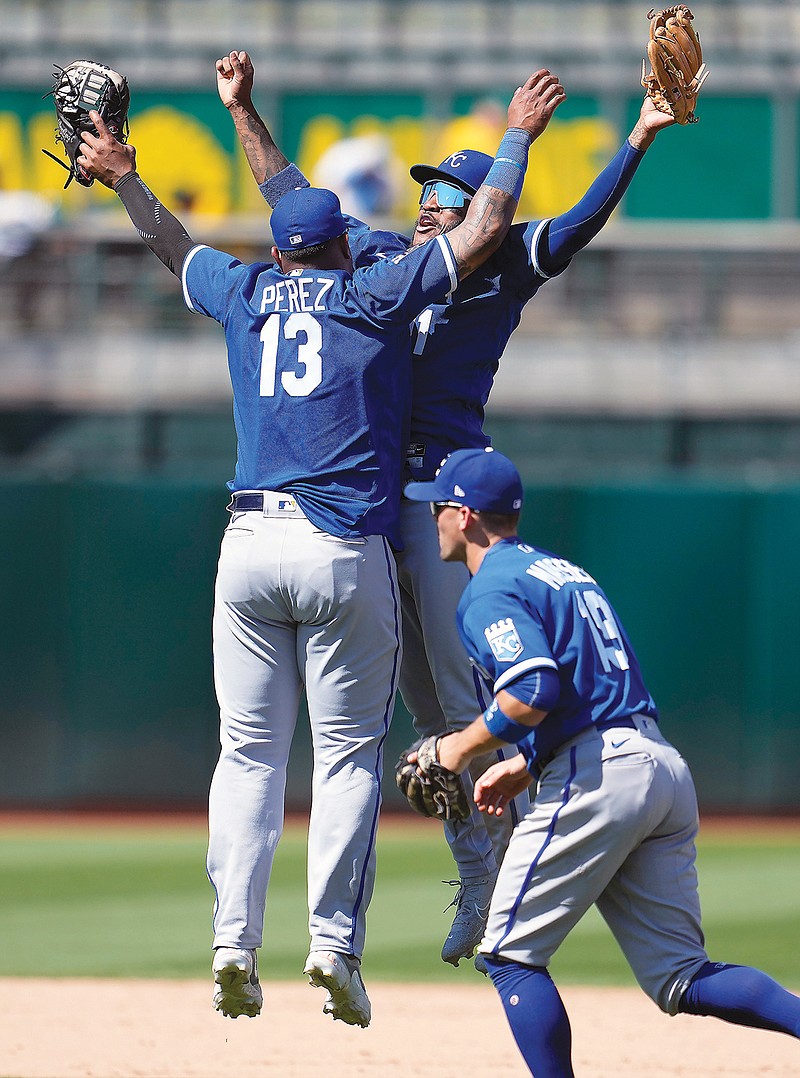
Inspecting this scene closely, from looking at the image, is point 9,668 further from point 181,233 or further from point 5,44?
point 5,44

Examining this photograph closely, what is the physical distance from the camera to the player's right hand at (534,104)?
457 centimetres

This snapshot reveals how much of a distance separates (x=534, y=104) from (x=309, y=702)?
69.9 inches

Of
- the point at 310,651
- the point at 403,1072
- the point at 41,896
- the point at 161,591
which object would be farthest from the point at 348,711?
the point at 161,591

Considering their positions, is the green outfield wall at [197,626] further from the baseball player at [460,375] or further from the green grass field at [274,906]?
the baseball player at [460,375]

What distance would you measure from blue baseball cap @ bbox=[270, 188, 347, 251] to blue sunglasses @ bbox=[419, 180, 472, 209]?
43 centimetres

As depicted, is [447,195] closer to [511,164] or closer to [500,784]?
[511,164]

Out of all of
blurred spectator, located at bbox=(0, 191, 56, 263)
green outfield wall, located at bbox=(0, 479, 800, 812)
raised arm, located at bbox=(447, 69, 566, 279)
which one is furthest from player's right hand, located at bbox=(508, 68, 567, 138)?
blurred spectator, located at bbox=(0, 191, 56, 263)

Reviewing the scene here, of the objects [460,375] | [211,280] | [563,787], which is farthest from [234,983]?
[211,280]

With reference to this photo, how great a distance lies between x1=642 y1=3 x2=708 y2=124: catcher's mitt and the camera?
14.7ft

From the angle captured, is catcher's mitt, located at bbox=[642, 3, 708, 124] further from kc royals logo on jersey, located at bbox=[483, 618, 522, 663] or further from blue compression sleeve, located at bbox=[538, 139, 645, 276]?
kc royals logo on jersey, located at bbox=[483, 618, 522, 663]

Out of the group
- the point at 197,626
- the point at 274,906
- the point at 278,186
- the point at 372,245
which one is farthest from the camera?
the point at 197,626

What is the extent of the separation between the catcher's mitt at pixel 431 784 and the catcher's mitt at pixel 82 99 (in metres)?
1.99

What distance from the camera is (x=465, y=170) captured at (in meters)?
4.77

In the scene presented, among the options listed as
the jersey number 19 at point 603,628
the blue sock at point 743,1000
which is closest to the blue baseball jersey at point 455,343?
the jersey number 19 at point 603,628
